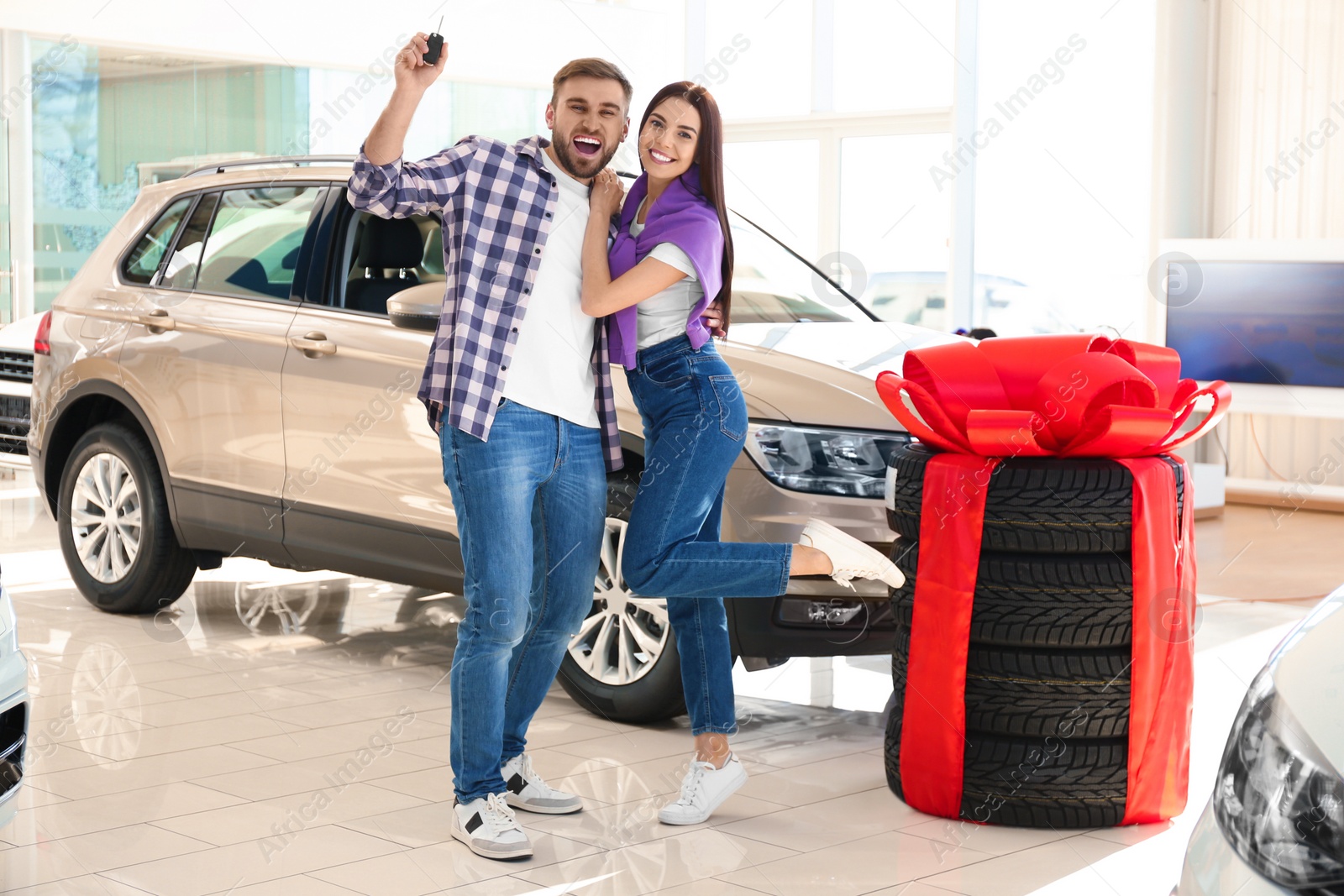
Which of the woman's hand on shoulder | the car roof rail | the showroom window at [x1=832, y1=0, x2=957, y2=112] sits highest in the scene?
the showroom window at [x1=832, y1=0, x2=957, y2=112]

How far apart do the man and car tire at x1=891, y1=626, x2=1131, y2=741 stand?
91 centimetres

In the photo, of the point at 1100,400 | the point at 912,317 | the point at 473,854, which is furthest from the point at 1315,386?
the point at 473,854

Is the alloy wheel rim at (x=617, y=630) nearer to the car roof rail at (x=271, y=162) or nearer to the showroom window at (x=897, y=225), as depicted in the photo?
the car roof rail at (x=271, y=162)

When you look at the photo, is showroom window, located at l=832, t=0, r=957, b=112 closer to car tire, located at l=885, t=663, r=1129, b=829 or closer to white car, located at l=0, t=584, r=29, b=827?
car tire, located at l=885, t=663, r=1129, b=829

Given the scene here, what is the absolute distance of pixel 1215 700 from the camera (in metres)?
4.34

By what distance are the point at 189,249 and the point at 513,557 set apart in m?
2.83

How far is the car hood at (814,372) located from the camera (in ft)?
12.1

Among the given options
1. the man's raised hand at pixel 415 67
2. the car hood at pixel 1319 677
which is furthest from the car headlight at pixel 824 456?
the car hood at pixel 1319 677

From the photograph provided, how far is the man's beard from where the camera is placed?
9.97 feet

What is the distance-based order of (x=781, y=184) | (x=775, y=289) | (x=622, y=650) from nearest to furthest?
(x=622, y=650) < (x=775, y=289) < (x=781, y=184)

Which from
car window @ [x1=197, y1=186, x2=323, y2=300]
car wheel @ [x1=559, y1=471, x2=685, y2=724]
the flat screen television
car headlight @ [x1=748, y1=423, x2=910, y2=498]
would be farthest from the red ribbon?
the flat screen television

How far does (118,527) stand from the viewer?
533 centimetres

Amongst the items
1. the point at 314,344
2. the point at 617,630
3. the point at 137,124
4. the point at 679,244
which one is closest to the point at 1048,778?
the point at 617,630

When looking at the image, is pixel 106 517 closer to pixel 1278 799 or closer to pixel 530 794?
pixel 530 794
